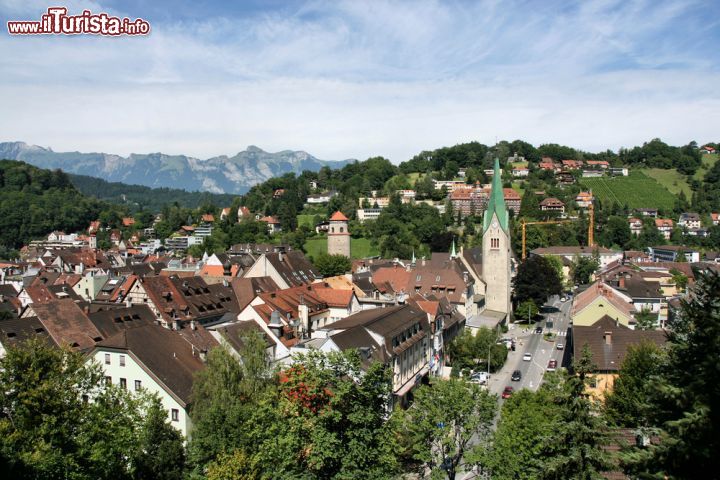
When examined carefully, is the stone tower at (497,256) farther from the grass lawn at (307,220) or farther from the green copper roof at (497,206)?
the grass lawn at (307,220)

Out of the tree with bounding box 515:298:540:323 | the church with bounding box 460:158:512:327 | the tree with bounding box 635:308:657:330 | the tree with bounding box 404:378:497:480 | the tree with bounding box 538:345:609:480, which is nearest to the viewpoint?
the tree with bounding box 538:345:609:480

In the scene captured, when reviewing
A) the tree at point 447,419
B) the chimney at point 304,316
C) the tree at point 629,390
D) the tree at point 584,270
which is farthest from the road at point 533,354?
the tree at point 584,270

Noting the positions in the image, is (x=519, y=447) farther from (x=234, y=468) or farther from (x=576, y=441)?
(x=234, y=468)

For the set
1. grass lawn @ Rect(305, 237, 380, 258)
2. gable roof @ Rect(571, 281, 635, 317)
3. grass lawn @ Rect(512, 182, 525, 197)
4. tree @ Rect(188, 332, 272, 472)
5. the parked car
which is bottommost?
the parked car

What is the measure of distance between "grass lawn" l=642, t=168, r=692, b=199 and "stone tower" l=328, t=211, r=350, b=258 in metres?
115

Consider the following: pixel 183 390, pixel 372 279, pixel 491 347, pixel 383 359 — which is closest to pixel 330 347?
pixel 383 359

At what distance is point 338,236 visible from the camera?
370 feet

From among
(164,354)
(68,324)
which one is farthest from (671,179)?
(164,354)

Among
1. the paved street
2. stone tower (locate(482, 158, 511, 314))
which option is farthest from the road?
stone tower (locate(482, 158, 511, 314))

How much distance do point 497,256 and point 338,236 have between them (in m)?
40.4

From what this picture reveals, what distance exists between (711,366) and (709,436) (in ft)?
4.95

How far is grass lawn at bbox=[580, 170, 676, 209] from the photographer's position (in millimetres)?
166625

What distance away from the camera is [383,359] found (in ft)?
126

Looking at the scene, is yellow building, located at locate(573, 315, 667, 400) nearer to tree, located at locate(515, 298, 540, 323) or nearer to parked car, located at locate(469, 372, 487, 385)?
parked car, located at locate(469, 372, 487, 385)
